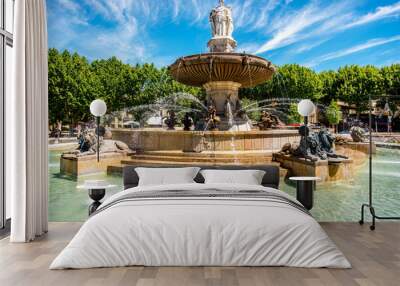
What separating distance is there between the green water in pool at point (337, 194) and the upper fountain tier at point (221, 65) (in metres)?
2.37

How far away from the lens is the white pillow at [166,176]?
462 centimetres

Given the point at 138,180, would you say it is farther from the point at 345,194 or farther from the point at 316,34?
the point at 316,34

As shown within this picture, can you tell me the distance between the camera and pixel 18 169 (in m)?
3.95

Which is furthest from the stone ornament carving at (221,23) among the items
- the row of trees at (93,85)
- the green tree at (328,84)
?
the green tree at (328,84)

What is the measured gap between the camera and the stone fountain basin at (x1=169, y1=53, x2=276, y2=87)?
7266mm

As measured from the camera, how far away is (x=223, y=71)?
773 centimetres

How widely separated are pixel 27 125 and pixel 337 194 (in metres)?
4.41

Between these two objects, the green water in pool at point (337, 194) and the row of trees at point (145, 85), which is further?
the row of trees at point (145, 85)

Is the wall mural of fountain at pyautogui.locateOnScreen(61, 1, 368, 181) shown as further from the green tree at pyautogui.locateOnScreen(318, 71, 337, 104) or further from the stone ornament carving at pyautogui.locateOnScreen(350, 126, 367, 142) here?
the green tree at pyautogui.locateOnScreen(318, 71, 337, 104)

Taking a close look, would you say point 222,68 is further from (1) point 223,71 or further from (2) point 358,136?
(2) point 358,136

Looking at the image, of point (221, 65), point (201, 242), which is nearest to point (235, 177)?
point (201, 242)

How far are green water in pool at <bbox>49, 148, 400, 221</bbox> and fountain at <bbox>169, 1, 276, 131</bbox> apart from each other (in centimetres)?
235

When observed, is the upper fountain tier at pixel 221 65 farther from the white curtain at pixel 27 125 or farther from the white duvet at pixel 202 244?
the white duvet at pixel 202 244

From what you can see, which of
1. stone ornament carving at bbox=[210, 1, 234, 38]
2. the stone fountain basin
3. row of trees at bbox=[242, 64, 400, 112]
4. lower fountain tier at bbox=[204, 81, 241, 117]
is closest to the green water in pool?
the stone fountain basin
